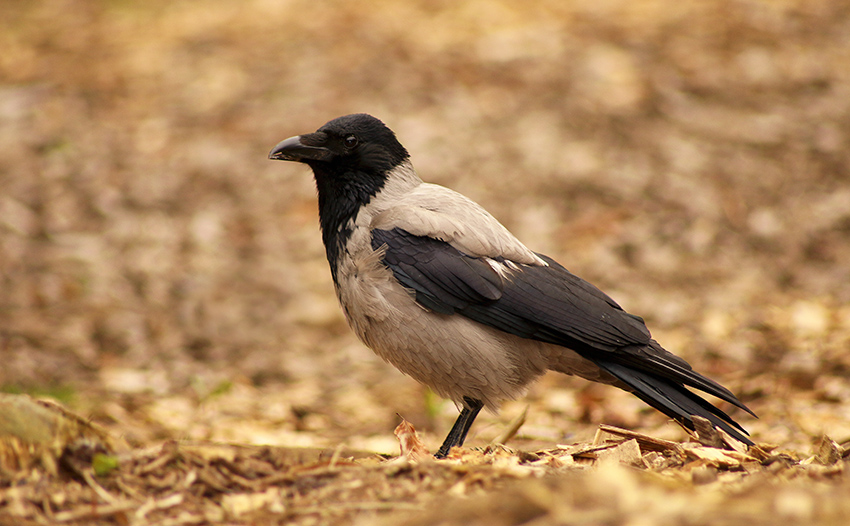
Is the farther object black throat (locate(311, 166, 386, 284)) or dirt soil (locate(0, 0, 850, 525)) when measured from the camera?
black throat (locate(311, 166, 386, 284))

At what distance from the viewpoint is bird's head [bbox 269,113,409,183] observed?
420 centimetres

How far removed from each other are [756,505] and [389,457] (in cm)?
189

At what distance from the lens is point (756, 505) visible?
1.96 m

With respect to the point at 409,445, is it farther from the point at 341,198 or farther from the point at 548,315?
the point at 341,198

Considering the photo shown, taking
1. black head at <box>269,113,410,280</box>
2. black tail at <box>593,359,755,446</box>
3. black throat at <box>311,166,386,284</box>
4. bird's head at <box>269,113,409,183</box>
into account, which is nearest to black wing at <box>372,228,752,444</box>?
black tail at <box>593,359,755,446</box>

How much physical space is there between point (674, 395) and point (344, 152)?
2.14 m

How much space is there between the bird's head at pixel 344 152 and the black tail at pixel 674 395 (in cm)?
160

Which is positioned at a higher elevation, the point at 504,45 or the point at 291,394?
the point at 504,45

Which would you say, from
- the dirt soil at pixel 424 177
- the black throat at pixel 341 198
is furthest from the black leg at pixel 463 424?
the black throat at pixel 341 198

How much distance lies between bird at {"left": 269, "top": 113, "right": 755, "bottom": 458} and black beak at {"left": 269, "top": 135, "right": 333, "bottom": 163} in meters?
0.46

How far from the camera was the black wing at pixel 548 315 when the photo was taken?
3654mm

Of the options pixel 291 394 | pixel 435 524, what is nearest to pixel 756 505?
pixel 435 524

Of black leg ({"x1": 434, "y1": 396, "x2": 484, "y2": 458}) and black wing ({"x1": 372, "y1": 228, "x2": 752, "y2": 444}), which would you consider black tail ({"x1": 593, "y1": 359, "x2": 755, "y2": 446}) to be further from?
black leg ({"x1": 434, "y1": 396, "x2": 484, "y2": 458})

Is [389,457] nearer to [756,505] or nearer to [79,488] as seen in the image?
[79,488]
